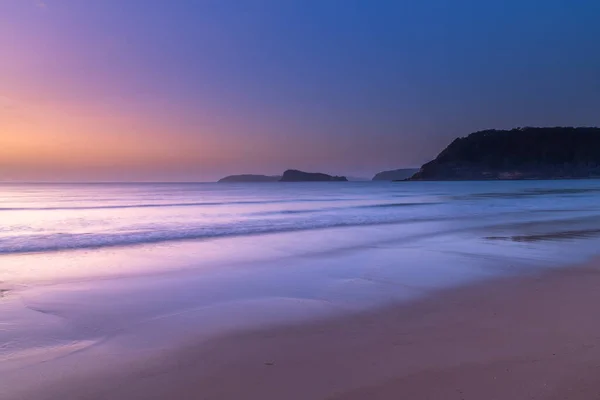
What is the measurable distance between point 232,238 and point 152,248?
293 cm

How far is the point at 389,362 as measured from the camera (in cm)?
390

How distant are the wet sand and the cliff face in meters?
164

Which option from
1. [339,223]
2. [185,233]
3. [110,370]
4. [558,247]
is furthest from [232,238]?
[110,370]

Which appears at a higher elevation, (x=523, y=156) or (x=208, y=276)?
(x=523, y=156)

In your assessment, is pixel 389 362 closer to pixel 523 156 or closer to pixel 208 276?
pixel 208 276

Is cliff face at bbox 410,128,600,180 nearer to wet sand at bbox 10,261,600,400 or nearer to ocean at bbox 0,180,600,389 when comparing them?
ocean at bbox 0,180,600,389

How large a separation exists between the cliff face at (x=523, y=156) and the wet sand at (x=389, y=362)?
163925 mm

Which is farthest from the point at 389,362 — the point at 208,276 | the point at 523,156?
the point at 523,156

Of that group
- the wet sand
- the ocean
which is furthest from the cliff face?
the wet sand

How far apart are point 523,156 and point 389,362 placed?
561 ft

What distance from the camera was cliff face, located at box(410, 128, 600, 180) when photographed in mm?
145375

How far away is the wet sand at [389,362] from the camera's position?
3348 mm

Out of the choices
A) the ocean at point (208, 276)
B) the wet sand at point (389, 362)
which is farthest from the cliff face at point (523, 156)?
the wet sand at point (389, 362)

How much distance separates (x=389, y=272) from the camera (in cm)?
834
